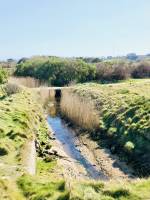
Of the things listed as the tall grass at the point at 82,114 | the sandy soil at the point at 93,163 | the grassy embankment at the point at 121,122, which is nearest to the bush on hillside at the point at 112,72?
the grassy embankment at the point at 121,122

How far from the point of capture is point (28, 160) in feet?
84.0

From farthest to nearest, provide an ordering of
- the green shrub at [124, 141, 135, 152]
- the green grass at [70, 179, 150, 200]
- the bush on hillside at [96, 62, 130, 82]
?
1. the bush on hillside at [96, 62, 130, 82]
2. the green shrub at [124, 141, 135, 152]
3. the green grass at [70, 179, 150, 200]

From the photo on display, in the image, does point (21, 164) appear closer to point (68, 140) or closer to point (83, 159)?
point (83, 159)

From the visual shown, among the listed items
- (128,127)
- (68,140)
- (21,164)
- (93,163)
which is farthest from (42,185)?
(68,140)

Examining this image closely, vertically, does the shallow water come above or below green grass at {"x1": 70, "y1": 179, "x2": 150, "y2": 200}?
below

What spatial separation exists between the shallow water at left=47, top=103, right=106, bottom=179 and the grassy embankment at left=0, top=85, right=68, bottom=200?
2171mm

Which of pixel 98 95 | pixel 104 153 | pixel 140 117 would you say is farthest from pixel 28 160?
pixel 98 95

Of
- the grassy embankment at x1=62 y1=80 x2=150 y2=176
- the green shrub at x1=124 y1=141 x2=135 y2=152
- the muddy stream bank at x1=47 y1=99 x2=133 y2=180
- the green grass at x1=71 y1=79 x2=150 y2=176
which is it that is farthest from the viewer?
the green shrub at x1=124 y1=141 x2=135 y2=152

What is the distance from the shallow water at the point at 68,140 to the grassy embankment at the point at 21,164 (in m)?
2.17

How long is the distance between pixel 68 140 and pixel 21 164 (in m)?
17.1

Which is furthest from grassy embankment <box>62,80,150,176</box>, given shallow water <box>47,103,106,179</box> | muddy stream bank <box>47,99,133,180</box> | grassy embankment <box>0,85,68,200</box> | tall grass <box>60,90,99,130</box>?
grassy embankment <box>0,85,68,200</box>

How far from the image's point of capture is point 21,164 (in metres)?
23.9

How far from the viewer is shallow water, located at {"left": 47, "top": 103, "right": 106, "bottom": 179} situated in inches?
1187

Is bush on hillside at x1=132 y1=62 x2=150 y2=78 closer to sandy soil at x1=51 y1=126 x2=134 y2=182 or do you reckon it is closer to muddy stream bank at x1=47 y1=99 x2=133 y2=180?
muddy stream bank at x1=47 y1=99 x2=133 y2=180
